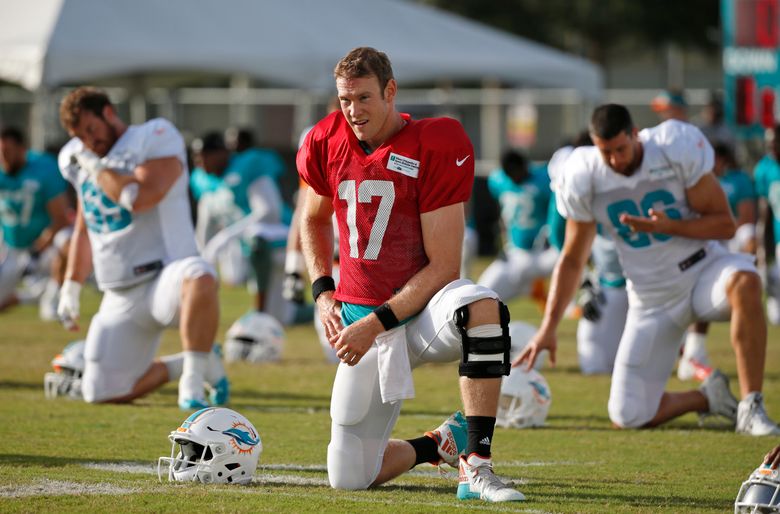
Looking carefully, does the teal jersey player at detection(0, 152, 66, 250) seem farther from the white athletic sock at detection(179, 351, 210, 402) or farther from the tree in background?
the tree in background

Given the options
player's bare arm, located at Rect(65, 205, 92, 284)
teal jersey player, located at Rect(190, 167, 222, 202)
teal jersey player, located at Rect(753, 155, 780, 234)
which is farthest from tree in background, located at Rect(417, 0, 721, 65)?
player's bare arm, located at Rect(65, 205, 92, 284)

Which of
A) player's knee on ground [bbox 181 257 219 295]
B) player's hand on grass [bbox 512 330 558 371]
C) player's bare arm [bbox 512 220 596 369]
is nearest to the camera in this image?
player's hand on grass [bbox 512 330 558 371]

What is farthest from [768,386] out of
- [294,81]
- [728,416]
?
[294,81]

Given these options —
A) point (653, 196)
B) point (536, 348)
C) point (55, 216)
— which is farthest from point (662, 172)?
point (55, 216)

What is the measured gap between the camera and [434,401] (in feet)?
26.3

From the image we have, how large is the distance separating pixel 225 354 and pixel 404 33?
8.76 m

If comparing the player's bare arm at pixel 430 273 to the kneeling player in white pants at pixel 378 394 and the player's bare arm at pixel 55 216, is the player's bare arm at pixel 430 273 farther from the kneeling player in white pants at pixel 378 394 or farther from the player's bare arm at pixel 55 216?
the player's bare arm at pixel 55 216

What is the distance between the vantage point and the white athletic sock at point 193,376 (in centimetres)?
745

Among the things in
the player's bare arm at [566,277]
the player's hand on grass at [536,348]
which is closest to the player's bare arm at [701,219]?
the player's bare arm at [566,277]

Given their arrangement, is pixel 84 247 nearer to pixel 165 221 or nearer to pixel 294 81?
pixel 165 221

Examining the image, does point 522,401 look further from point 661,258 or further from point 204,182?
point 204,182

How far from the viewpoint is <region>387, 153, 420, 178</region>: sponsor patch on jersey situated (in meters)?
5.12

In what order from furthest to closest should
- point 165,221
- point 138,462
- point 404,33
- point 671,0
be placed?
1. point 671,0
2. point 404,33
3. point 165,221
4. point 138,462

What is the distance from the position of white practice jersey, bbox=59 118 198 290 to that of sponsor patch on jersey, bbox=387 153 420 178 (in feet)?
9.25
